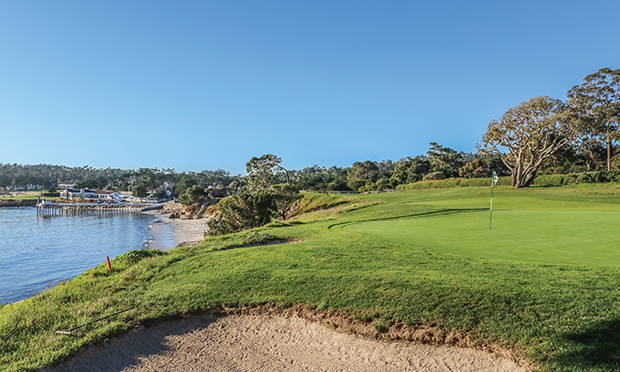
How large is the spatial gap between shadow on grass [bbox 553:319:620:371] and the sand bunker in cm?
69

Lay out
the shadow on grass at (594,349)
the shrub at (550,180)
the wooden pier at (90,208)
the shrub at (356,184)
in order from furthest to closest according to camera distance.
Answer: the wooden pier at (90,208)
the shrub at (356,184)
the shrub at (550,180)
the shadow on grass at (594,349)

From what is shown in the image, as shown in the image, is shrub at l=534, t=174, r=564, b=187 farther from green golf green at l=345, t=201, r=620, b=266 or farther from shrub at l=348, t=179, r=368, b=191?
green golf green at l=345, t=201, r=620, b=266

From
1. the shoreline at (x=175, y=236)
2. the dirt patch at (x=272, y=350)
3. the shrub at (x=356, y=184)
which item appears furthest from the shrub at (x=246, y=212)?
the shrub at (x=356, y=184)

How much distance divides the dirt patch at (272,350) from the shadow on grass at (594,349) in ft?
2.21

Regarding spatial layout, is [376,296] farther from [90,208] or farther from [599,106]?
[90,208]

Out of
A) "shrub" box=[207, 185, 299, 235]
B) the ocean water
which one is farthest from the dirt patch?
"shrub" box=[207, 185, 299, 235]

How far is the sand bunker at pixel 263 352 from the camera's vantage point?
576cm

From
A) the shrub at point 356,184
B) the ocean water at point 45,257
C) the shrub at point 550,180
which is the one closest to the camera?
the ocean water at point 45,257

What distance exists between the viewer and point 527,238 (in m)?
13.8

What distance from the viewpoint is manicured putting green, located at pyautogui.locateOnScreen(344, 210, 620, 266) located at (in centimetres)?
1050

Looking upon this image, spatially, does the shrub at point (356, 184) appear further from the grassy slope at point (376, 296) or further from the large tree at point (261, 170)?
the grassy slope at point (376, 296)

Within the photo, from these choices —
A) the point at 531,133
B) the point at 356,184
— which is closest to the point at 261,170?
the point at 356,184

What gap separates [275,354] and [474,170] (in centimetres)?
7542

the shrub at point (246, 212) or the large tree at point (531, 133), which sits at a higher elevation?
the large tree at point (531, 133)
